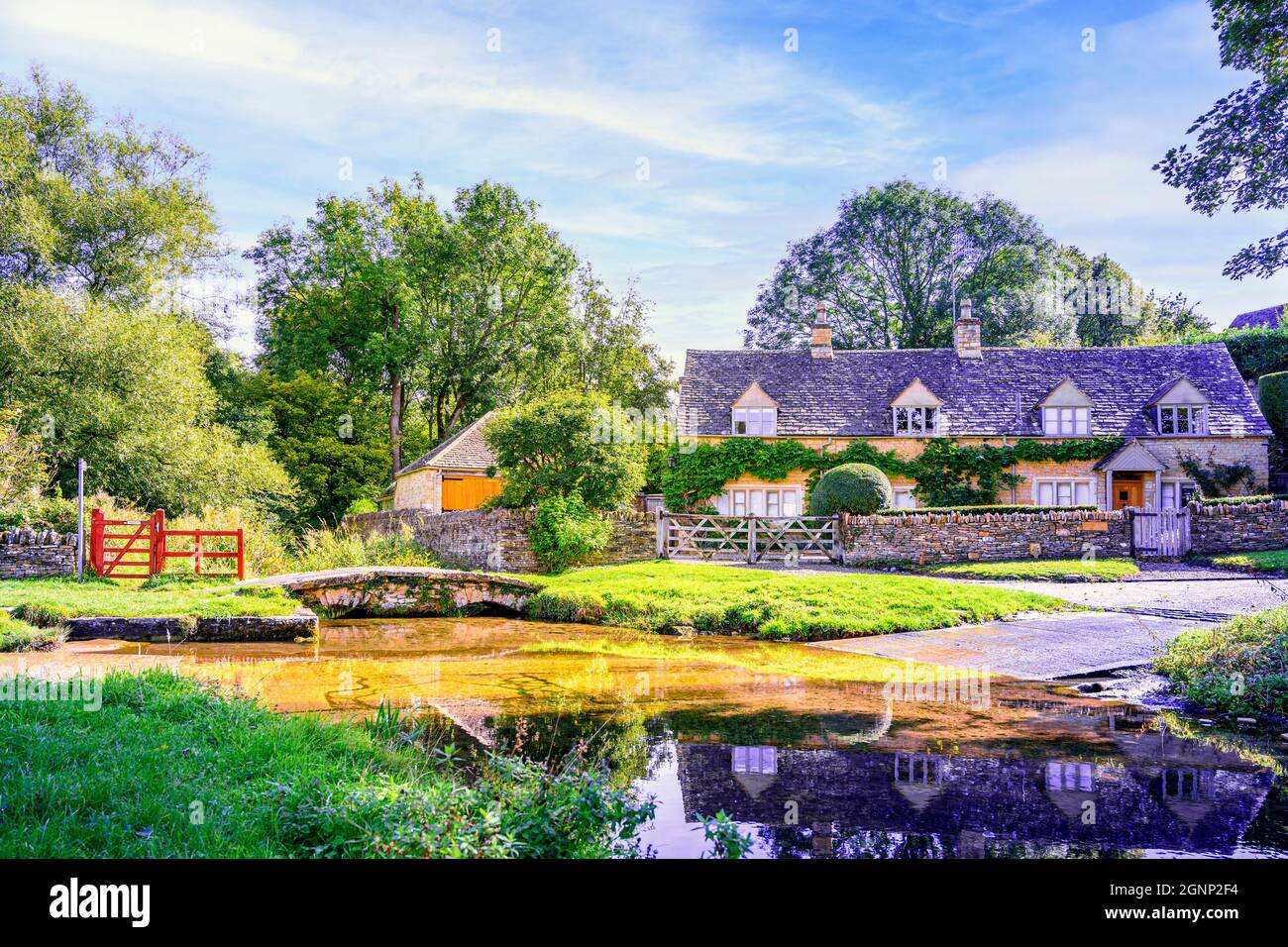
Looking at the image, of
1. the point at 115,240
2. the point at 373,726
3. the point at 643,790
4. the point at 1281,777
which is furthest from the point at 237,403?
the point at 1281,777

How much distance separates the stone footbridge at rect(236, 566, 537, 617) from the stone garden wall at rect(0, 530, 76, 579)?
19.2 feet

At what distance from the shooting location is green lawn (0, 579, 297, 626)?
13.2 meters

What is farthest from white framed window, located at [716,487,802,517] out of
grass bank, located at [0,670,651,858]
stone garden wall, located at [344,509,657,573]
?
grass bank, located at [0,670,651,858]

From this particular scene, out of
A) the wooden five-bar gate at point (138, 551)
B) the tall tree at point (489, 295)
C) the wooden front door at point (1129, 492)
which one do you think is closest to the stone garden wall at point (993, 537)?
the wooden front door at point (1129, 492)

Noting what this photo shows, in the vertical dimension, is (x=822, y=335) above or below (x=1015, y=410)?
above

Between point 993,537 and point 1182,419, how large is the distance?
1435 cm

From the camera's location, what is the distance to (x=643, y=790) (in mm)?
5957

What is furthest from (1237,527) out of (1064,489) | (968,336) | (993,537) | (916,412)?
(968,336)

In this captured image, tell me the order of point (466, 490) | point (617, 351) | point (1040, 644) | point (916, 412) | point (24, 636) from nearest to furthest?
point (24, 636) < point (1040, 644) < point (916, 412) < point (466, 490) < point (617, 351)

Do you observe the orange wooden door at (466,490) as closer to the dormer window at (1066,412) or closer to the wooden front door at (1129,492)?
the dormer window at (1066,412)

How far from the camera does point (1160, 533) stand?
22859 millimetres

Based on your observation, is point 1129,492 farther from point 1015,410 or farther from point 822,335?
point 822,335

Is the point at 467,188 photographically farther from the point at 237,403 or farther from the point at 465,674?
the point at 465,674

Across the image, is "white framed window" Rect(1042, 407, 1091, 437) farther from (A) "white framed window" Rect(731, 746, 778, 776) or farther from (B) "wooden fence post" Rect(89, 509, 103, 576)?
(B) "wooden fence post" Rect(89, 509, 103, 576)
